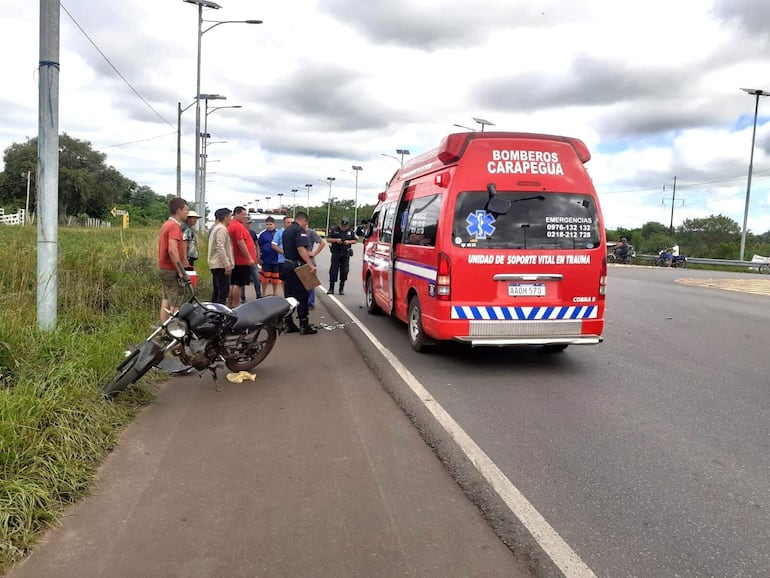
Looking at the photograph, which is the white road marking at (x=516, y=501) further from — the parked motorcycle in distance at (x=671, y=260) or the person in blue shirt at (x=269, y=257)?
the parked motorcycle in distance at (x=671, y=260)

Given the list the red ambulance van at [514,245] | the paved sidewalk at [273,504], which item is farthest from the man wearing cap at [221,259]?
the paved sidewalk at [273,504]

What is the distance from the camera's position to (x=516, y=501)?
11.3 feet

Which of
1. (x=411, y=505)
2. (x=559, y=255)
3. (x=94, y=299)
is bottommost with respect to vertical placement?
(x=411, y=505)

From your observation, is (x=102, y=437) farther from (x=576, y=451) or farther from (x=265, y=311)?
(x=576, y=451)

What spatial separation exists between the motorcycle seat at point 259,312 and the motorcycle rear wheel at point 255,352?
0.16m

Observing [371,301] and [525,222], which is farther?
[371,301]

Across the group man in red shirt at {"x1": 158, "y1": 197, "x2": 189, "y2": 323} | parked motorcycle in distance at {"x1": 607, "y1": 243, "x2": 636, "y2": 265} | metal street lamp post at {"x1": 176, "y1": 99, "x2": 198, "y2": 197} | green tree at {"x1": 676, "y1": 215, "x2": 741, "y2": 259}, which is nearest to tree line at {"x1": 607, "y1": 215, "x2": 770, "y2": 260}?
green tree at {"x1": 676, "y1": 215, "x2": 741, "y2": 259}

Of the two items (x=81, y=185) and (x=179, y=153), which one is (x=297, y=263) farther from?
(x=81, y=185)

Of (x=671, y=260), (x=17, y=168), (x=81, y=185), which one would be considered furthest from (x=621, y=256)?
(x=17, y=168)

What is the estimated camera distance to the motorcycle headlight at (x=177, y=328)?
17.7 ft

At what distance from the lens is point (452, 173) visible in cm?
655

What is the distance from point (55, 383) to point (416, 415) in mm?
2867

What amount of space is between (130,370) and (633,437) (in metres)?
4.03

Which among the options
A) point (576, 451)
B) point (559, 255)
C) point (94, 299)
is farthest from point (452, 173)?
point (94, 299)
